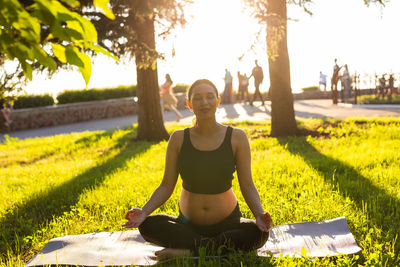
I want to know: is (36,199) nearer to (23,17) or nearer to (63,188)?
(63,188)

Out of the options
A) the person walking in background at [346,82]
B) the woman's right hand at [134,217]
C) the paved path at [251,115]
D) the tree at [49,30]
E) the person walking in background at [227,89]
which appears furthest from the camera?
the person walking in background at [227,89]

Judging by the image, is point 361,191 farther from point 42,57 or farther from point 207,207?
point 42,57

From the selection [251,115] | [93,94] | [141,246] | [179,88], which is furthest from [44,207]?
[179,88]

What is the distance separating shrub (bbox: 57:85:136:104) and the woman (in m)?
18.3

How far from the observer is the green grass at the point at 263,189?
11.4 feet

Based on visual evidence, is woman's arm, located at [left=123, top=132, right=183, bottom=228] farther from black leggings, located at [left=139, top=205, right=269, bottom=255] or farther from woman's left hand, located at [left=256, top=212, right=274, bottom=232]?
woman's left hand, located at [left=256, top=212, right=274, bottom=232]

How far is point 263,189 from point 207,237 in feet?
5.89

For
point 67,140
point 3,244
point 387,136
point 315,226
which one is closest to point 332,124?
point 387,136

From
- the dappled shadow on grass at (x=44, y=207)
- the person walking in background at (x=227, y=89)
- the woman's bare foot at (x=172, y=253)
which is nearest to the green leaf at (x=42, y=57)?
the woman's bare foot at (x=172, y=253)

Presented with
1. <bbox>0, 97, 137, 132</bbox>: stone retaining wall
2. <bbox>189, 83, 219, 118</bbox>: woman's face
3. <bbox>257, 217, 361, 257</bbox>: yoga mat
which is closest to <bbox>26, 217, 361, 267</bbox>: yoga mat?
<bbox>257, 217, 361, 257</bbox>: yoga mat

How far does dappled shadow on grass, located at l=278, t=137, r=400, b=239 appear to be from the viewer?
3570 mm

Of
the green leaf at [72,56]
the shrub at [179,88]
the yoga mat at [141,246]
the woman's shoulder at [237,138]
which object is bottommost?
the yoga mat at [141,246]

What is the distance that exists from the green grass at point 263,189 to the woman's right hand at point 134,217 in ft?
1.59

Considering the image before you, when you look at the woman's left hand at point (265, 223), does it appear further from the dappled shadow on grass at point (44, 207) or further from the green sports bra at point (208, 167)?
the dappled shadow on grass at point (44, 207)
